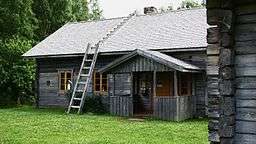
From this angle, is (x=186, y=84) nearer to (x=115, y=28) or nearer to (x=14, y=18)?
(x=115, y=28)

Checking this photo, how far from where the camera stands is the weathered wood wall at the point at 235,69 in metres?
5.95

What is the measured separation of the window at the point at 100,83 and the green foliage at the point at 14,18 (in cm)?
1108

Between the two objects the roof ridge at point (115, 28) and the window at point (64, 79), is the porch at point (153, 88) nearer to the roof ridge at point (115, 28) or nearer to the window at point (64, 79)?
the roof ridge at point (115, 28)

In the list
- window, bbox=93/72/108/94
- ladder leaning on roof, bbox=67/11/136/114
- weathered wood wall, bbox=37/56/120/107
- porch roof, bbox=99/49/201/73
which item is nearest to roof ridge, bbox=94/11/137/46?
ladder leaning on roof, bbox=67/11/136/114

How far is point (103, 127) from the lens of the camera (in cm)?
1548

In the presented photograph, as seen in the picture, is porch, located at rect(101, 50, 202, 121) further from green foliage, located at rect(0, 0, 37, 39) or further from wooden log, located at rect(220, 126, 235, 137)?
green foliage, located at rect(0, 0, 37, 39)

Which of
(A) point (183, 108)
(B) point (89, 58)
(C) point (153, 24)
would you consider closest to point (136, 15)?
(C) point (153, 24)

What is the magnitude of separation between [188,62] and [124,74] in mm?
2860

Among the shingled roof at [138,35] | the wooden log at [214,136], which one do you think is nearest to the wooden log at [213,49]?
the wooden log at [214,136]

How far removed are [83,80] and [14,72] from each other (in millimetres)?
5875

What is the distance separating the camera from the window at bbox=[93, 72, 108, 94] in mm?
22719

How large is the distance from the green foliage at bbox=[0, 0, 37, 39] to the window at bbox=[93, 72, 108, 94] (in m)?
11.1

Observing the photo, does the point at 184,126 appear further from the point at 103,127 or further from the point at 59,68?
the point at 59,68

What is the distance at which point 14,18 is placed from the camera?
1236 inches
